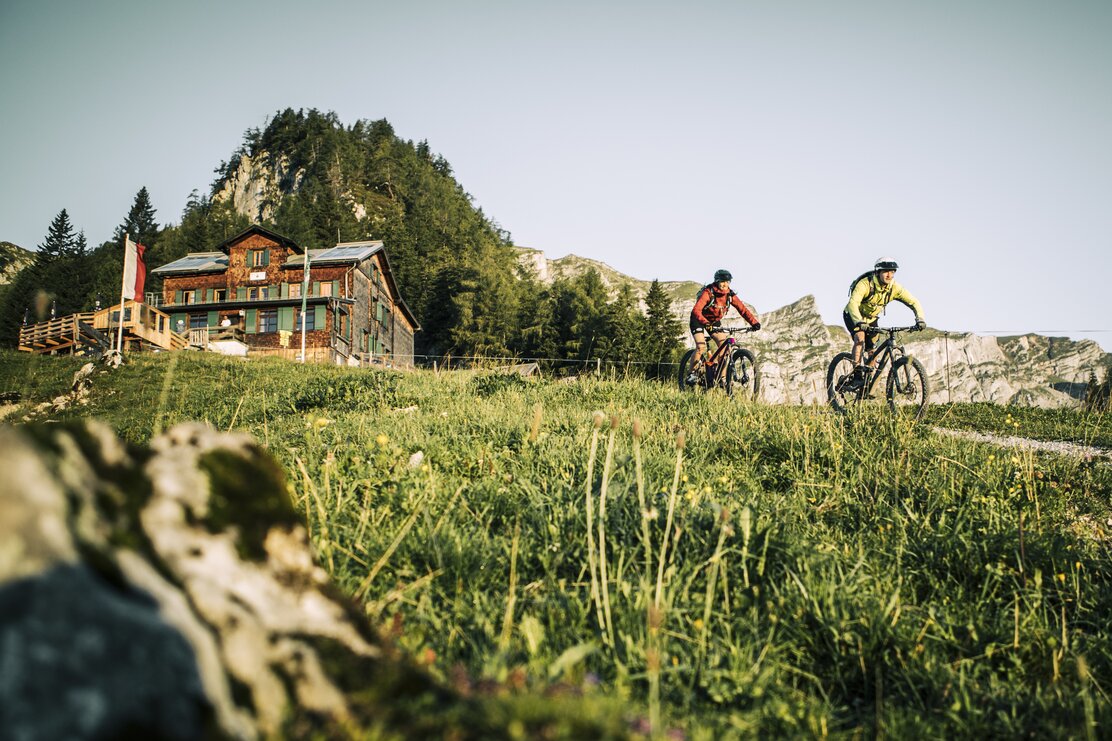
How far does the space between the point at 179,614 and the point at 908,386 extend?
9.86 m

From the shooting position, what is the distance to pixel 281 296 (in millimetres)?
47438

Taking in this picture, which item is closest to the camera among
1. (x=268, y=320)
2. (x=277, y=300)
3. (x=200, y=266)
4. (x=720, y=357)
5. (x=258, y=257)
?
(x=720, y=357)

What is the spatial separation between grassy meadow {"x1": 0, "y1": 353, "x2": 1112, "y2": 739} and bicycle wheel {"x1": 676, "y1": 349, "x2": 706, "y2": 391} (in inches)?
193

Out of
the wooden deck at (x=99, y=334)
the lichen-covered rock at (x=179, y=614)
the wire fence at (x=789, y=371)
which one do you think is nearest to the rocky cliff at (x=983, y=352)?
the wire fence at (x=789, y=371)

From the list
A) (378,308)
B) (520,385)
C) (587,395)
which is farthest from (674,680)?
(378,308)

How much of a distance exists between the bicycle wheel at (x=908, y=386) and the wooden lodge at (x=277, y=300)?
3713 cm

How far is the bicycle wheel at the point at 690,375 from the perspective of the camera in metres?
10.9

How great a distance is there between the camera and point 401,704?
1294 millimetres

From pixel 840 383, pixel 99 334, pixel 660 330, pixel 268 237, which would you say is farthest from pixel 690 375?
pixel 660 330

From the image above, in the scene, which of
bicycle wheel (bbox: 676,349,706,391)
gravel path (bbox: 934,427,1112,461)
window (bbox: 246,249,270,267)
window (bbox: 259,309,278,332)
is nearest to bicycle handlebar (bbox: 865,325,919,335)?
gravel path (bbox: 934,427,1112,461)

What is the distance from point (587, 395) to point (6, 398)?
13718mm

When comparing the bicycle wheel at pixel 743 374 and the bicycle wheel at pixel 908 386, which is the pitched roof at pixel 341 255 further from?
the bicycle wheel at pixel 908 386

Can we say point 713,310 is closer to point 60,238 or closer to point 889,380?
point 889,380

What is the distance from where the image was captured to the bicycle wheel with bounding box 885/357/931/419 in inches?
350
